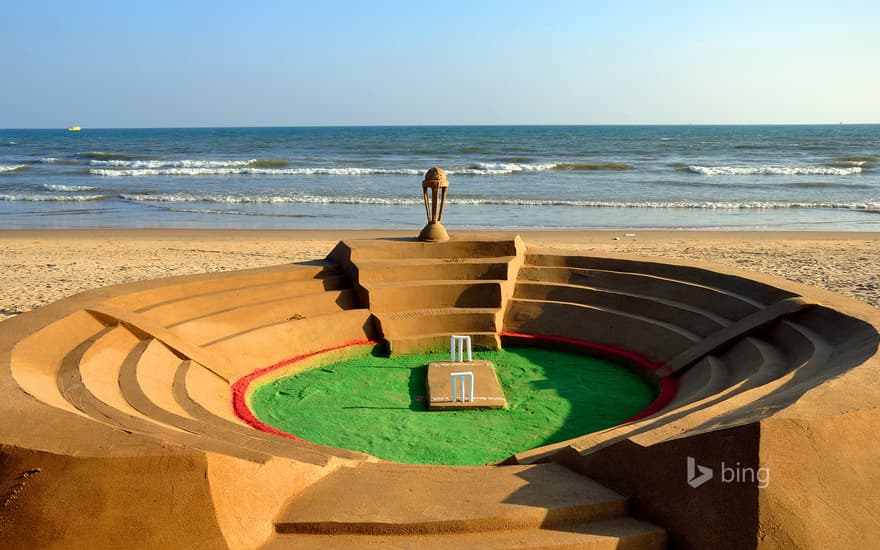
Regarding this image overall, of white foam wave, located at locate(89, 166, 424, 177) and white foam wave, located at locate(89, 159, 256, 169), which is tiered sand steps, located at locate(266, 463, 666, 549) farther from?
white foam wave, located at locate(89, 159, 256, 169)

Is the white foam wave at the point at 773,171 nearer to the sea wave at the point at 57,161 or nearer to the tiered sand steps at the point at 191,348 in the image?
the tiered sand steps at the point at 191,348

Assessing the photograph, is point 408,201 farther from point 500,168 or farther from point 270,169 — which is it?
point 270,169

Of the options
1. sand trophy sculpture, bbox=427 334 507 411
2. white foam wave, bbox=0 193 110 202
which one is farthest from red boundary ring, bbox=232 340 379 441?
white foam wave, bbox=0 193 110 202

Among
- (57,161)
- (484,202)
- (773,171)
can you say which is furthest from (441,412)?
(57,161)

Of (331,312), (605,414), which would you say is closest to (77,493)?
(605,414)

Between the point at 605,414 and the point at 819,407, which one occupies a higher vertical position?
the point at 819,407

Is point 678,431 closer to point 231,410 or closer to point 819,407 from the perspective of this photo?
point 819,407
